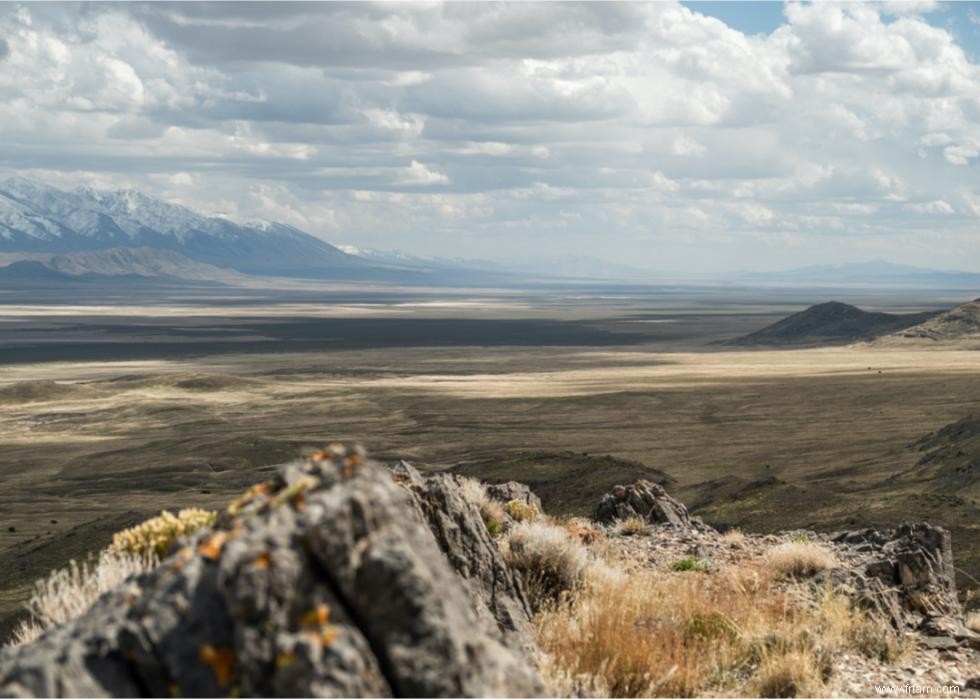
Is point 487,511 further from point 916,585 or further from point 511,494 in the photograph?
point 511,494

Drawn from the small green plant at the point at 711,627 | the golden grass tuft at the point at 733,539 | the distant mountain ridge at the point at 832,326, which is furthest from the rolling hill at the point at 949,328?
the small green plant at the point at 711,627

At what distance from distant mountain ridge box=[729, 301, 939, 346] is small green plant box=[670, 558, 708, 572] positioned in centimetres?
15155

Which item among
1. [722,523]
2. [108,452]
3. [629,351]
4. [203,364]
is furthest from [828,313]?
[722,523]

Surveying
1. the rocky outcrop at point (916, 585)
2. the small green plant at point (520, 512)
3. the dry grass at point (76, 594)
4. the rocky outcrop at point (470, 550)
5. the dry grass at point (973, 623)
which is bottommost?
the small green plant at point (520, 512)

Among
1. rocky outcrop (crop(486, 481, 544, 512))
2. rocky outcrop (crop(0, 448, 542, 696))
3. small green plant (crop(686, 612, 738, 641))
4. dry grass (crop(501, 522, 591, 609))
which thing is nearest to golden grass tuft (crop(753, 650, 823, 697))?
small green plant (crop(686, 612, 738, 641))

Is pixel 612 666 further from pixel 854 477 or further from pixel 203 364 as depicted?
pixel 203 364

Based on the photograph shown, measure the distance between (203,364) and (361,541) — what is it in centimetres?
14134

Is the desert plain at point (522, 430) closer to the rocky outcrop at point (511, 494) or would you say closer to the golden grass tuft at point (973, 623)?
the golden grass tuft at point (973, 623)

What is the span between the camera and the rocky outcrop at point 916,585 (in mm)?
11961

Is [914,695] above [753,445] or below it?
above

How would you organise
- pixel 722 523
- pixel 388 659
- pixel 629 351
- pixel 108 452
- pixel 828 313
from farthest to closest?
pixel 828 313
pixel 629 351
pixel 108 452
pixel 722 523
pixel 388 659

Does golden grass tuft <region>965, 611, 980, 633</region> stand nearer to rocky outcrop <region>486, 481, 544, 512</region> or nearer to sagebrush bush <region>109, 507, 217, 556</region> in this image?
sagebrush bush <region>109, 507, 217, 556</region>

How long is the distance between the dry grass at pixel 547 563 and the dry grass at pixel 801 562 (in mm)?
3057

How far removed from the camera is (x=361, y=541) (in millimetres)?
5352
